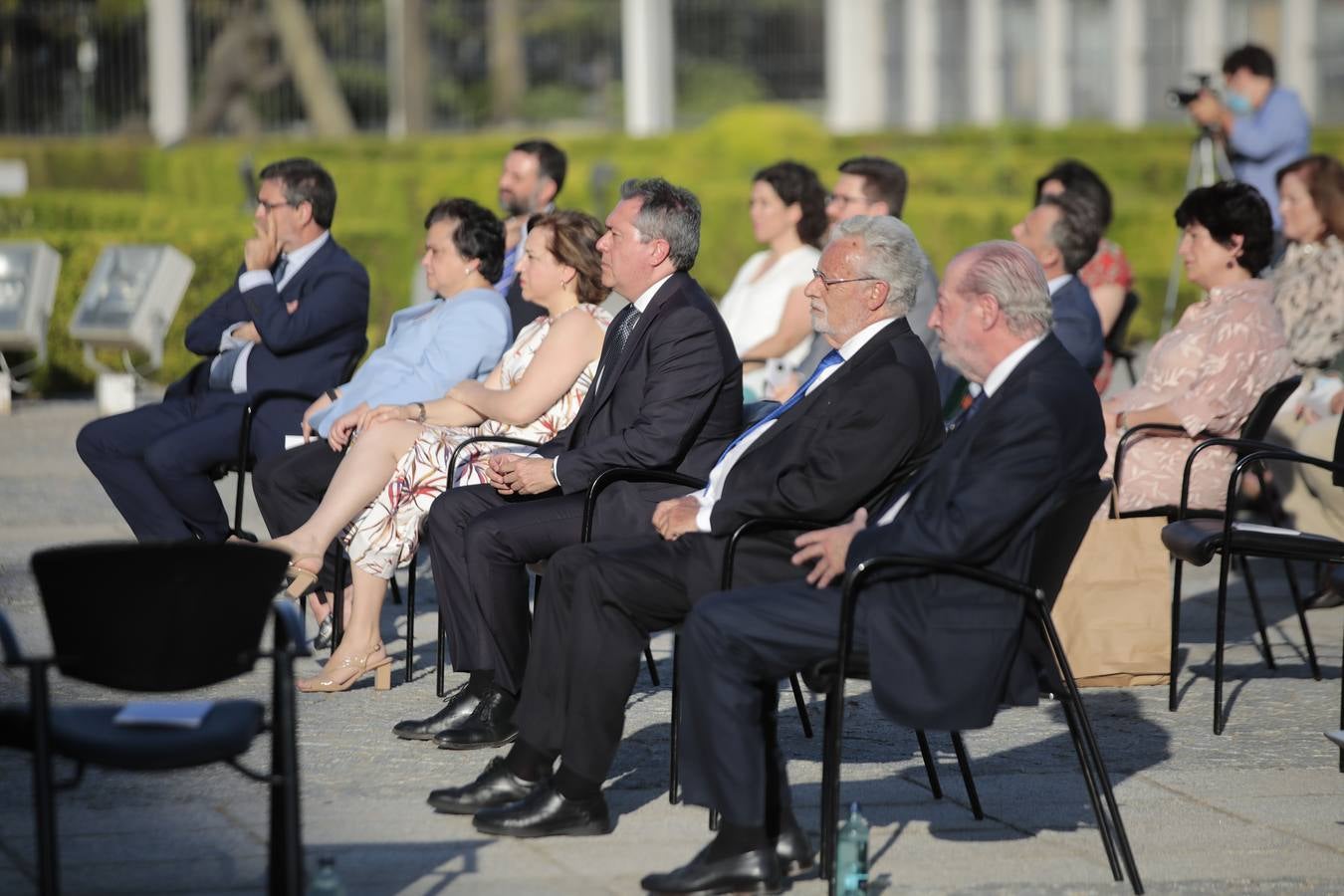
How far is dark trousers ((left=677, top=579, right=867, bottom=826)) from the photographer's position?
13.6ft

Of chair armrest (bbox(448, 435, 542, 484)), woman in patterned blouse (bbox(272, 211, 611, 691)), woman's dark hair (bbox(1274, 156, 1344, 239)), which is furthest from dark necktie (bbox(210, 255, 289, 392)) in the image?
woman's dark hair (bbox(1274, 156, 1344, 239))

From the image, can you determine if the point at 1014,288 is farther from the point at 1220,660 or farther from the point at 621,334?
the point at 1220,660

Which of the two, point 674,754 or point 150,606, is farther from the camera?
point 674,754

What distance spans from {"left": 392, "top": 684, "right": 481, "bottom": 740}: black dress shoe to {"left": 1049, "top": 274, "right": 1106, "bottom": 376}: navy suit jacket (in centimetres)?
281

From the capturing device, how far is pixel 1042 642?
14.2 feet

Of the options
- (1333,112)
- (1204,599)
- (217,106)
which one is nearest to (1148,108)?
(1333,112)

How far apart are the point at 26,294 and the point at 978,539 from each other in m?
10.1

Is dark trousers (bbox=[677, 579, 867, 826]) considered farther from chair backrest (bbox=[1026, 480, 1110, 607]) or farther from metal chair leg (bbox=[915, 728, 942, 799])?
metal chair leg (bbox=[915, 728, 942, 799])

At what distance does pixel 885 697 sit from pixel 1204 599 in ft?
12.5

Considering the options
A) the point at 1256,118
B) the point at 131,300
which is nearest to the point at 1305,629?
the point at 1256,118

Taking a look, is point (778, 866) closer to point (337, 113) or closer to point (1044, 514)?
point (1044, 514)

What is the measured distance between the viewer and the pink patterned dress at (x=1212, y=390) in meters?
6.34

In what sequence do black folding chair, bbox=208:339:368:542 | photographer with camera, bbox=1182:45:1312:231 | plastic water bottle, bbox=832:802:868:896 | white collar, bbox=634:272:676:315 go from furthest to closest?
photographer with camera, bbox=1182:45:1312:231 < black folding chair, bbox=208:339:368:542 < white collar, bbox=634:272:676:315 < plastic water bottle, bbox=832:802:868:896

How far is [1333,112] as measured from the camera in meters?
33.1
